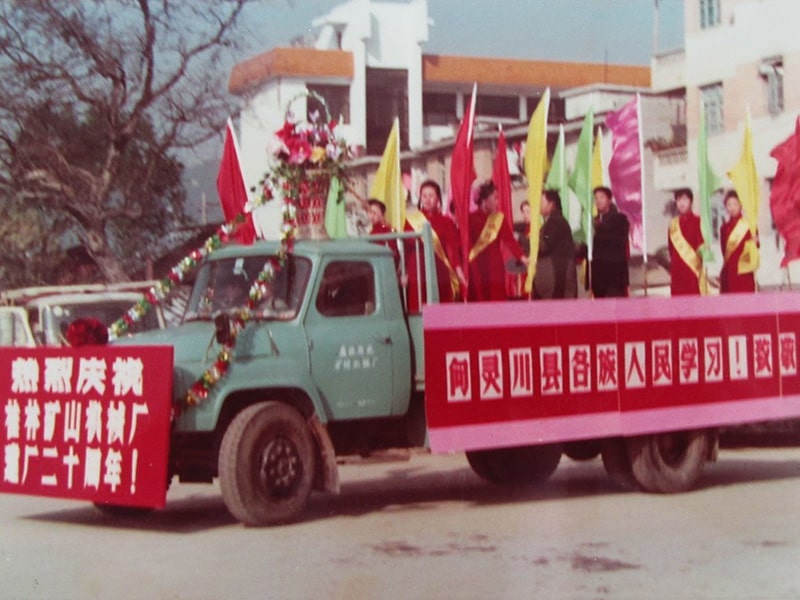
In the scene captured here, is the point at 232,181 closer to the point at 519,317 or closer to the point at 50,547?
the point at 519,317

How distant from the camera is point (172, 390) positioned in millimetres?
9336

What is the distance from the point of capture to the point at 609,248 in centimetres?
1245

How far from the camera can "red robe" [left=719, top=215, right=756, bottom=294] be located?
13.9 m

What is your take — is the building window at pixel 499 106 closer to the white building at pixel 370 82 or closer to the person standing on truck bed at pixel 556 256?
the white building at pixel 370 82

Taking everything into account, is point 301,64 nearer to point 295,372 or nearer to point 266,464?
point 295,372

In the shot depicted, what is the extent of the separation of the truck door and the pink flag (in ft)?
19.4

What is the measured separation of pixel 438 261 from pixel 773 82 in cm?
1592

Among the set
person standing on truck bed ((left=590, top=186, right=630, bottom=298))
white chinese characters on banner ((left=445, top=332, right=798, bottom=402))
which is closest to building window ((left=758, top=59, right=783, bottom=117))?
white chinese characters on banner ((left=445, top=332, right=798, bottom=402))

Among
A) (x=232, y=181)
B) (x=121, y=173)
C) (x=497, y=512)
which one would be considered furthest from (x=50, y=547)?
(x=121, y=173)

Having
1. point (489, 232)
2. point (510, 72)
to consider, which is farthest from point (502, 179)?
point (510, 72)

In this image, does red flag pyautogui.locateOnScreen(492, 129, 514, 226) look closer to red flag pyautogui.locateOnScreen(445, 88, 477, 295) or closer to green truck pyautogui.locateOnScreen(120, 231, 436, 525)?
red flag pyautogui.locateOnScreen(445, 88, 477, 295)

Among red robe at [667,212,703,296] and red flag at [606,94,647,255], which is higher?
red flag at [606,94,647,255]

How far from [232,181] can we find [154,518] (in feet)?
13.9

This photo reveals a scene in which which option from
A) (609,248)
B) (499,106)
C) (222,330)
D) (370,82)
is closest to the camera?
(222,330)
